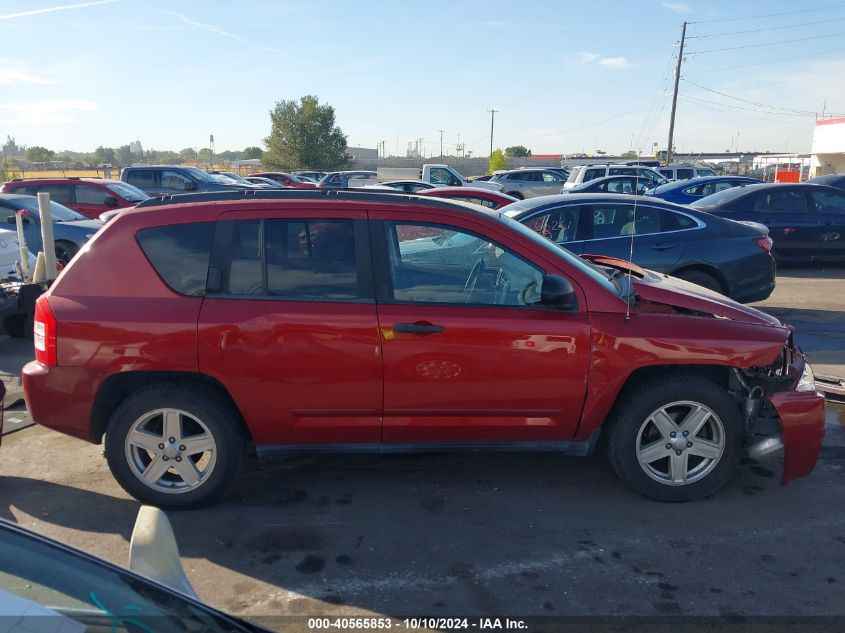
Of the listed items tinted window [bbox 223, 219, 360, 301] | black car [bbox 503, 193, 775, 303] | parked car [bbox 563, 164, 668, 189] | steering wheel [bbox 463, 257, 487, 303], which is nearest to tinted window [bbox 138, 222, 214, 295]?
tinted window [bbox 223, 219, 360, 301]

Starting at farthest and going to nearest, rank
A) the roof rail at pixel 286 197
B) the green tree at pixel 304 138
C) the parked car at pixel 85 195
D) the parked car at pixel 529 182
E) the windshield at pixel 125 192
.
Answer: the green tree at pixel 304 138 < the parked car at pixel 529 182 < the windshield at pixel 125 192 < the parked car at pixel 85 195 < the roof rail at pixel 286 197

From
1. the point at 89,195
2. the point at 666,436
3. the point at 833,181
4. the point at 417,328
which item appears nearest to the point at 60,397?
the point at 417,328

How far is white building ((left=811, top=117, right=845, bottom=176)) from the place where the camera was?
43.5 m

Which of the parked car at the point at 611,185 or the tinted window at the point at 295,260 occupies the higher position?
the parked car at the point at 611,185

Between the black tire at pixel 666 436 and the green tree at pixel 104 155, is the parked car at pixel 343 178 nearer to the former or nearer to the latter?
the black tire at pixel 666 436

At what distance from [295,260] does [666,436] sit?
2.38 meters

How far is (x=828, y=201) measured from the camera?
508 inches

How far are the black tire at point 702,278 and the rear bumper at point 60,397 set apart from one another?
21.4 feet

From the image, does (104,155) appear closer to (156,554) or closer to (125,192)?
(125,192)

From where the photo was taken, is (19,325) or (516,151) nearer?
(19,325)

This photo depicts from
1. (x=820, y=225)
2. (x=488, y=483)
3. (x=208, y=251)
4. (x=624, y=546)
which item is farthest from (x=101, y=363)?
(x=820, y=225)

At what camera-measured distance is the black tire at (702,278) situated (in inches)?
335

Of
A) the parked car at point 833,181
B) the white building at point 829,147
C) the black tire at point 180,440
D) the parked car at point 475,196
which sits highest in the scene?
the white building at point 829,147

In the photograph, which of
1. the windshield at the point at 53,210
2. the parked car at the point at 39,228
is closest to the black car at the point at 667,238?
the parked car at the point at 39,228
